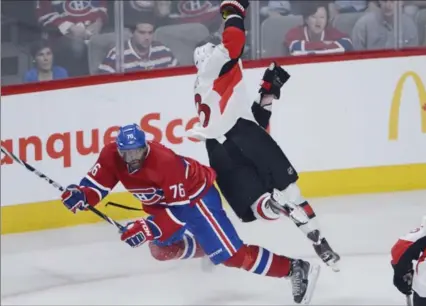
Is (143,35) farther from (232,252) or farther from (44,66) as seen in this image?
(232,252)

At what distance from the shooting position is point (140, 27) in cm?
706

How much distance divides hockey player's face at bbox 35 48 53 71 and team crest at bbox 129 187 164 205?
168 centimetres

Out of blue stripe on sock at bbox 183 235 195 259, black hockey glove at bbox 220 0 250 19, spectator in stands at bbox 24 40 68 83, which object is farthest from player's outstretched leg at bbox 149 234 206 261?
spectator in stands at bbox 24 40 68 83

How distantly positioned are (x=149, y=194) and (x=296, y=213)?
24.8 inches

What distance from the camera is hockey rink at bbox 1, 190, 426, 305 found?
5.85 metres

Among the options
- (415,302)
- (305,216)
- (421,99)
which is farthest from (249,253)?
(421,99)

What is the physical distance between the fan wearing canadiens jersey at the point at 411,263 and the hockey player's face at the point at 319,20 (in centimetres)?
288

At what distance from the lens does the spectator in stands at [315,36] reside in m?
→ 7.18

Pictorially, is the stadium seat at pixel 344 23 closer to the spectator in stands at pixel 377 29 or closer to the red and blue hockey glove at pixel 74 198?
the spectator in stands at pixel 377 29

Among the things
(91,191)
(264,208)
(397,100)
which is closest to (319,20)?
(397,100)

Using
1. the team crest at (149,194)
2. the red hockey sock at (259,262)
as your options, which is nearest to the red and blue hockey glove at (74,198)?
the team crest at (149,194)

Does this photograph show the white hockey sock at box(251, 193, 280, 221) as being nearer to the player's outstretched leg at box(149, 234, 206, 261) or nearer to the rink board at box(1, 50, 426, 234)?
the player's outstretched leg at box(149, 234, 206, 261)

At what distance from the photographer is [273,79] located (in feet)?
19.2

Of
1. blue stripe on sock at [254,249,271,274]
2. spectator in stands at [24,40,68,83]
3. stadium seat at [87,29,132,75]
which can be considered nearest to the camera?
blue stripe on sock at [254,249,271,274]
